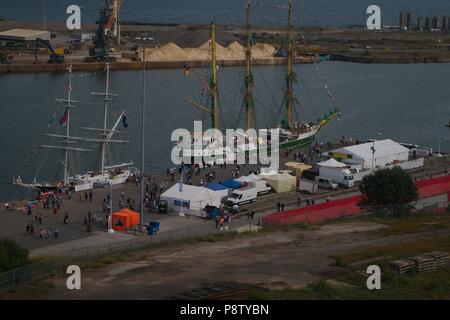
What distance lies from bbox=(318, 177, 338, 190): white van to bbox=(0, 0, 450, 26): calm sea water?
7630 centimetres

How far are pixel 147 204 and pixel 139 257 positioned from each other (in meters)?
6.22

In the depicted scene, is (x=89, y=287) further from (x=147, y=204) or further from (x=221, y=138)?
(x=221, y=138)

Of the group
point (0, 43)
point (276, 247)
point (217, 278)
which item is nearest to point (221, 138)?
point (276, 247)

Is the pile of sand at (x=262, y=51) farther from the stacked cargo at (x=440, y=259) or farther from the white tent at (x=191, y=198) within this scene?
the stacked cargo at (x=440, y=259)

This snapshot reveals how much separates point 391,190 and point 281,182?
11.9 ft

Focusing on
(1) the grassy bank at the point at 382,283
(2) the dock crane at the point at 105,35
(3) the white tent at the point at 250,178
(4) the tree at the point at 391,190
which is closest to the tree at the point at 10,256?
(1) the grassy bank at the point at 382,283

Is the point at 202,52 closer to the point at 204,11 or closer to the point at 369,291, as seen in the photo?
the point at 369,291

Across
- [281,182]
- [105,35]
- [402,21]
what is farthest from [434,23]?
[281,182]

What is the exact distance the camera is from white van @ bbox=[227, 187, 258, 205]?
2391cm

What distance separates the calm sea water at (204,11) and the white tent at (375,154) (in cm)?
7316

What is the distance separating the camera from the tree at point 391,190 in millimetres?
22688

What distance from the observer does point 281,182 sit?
25438mm

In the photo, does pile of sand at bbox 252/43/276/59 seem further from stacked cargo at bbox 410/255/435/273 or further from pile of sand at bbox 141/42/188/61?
stacked cargo at bbox 410/255/435/273
